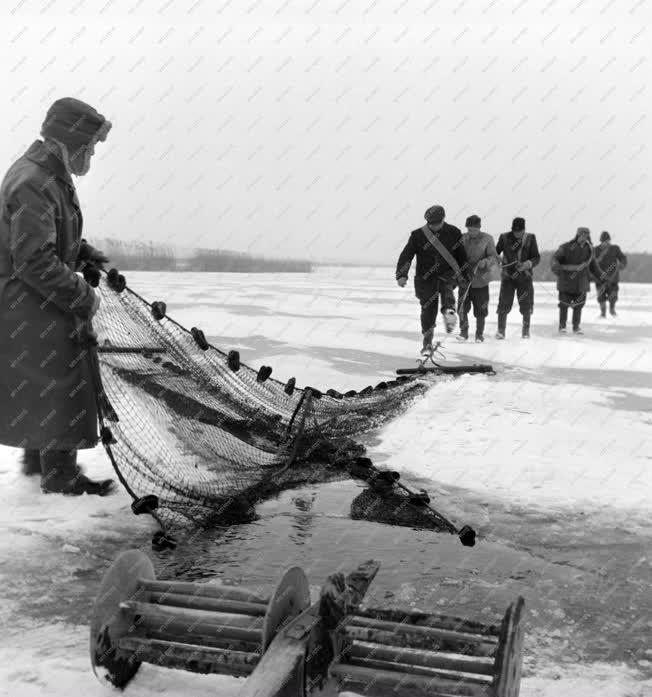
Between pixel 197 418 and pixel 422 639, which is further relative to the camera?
pixel 197 418

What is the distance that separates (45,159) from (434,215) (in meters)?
6.48

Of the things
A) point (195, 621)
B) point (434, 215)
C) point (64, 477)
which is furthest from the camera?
point (434, 215)

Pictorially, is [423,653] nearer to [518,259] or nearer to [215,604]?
[215,604]

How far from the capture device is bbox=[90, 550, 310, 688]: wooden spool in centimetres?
208

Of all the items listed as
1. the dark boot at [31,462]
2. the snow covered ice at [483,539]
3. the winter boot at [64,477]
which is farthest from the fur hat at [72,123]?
the snow covered ice at [483,539]

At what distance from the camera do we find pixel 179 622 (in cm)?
218

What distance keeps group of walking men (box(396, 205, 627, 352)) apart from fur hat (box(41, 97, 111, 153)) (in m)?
6.13

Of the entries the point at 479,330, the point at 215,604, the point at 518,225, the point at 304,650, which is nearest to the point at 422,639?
the point at 304,650

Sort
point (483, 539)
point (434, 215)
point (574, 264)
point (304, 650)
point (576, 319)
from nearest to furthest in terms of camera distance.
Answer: point (304, 650)
point (483, 539)
point (434, 215)
point (574, 264)
point (576, 319)

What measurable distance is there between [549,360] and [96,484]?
24.0 ft

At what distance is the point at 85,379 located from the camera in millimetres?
3869

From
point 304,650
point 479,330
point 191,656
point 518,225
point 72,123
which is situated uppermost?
point 72,123

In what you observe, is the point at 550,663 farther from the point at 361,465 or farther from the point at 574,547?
the point at 361,465

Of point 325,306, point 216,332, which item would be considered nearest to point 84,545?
point 216,332
